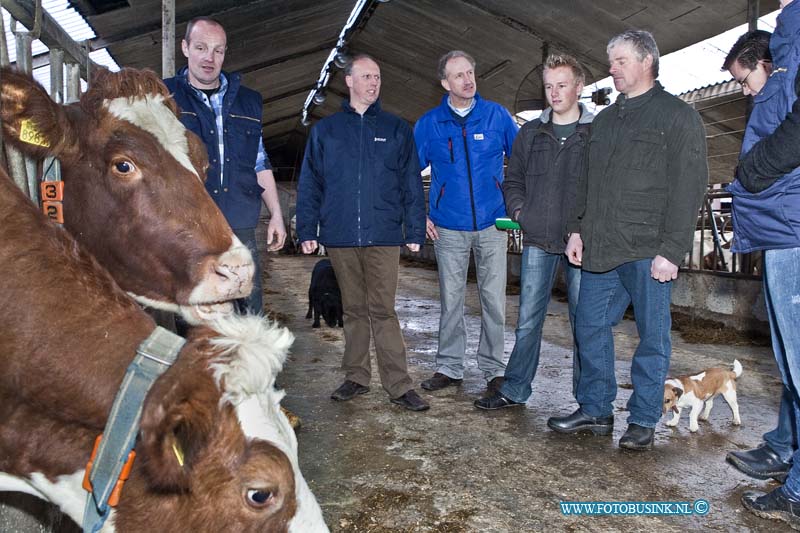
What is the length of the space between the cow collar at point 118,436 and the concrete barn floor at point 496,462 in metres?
0.83

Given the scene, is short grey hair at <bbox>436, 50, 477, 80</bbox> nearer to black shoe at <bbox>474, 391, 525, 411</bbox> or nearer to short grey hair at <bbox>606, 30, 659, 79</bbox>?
short grey hair at <bbox>606, 30, 659, 79</bbox>

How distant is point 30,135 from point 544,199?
2597 millimetres

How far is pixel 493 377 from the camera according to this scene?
4.27 metres

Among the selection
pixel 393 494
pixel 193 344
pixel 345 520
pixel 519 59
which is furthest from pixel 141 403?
pixel 519 59

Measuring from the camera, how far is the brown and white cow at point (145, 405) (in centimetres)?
Result: 129

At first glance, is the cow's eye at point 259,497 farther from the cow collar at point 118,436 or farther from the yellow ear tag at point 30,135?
the yellow ear tag at point 30,135

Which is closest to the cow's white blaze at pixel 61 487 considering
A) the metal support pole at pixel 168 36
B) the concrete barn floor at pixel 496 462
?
the concrete barn floor at pixel 496 462

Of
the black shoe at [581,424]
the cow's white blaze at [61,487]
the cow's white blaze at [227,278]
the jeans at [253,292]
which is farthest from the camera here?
the black shoe at [581,424]

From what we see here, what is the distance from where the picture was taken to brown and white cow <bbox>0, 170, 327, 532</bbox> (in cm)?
129

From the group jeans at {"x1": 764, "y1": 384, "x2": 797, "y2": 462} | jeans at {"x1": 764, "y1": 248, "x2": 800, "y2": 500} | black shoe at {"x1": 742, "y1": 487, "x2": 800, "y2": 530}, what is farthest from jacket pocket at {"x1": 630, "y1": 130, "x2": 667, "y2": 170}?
black shoe at {"x1": 742, "y1": 487, "x2": 800, "y2": 530}

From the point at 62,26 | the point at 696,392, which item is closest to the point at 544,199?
the point at 696,392

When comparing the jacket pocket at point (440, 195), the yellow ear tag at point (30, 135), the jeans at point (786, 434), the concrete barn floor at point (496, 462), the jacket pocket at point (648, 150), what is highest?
the jacket pocket at point (648, 150)

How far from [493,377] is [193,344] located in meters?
3.11

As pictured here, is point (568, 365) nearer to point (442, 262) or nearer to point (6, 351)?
point (442, 262)
